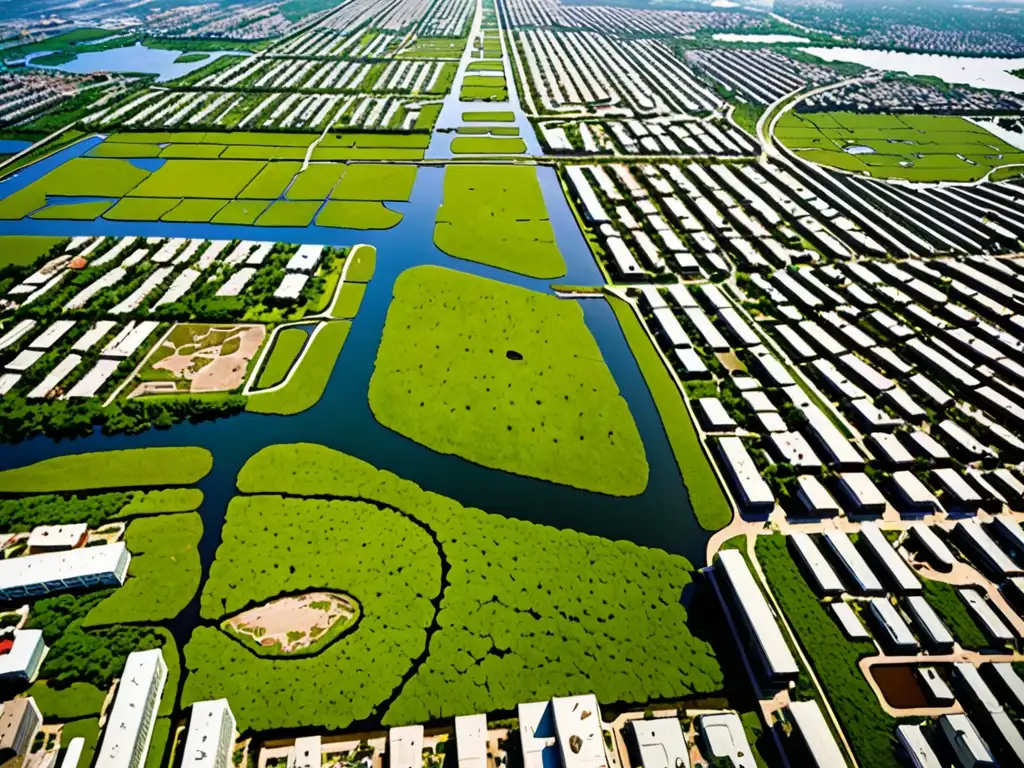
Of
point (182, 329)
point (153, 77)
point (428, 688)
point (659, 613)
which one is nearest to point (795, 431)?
point (659, 613)

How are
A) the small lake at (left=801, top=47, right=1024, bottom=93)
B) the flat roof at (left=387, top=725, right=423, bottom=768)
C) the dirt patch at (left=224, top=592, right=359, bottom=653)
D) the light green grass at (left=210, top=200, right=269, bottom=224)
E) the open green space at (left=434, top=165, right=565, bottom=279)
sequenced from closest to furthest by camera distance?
the flat roof at (left=387, top=725, right=423, bottom=768)
the dirt patch at (left=224, top=592, right=359, bottom=653)
the open green space at (left=434, top=165, right=565, bottom=279)
the light green grass at (left=210, top=200, right=269, bottom=224)
the small lake at (left=801, top=47, right=1024, bottom=93)

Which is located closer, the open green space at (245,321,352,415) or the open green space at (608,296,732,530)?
the open green space at (608,296,732,530)

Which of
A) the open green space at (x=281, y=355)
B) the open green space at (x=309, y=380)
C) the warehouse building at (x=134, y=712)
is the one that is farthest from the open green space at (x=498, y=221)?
the warehouse building at (x=134, y=712)

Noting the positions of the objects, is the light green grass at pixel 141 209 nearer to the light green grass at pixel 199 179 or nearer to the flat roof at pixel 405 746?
the light green grass at pixel 199 179

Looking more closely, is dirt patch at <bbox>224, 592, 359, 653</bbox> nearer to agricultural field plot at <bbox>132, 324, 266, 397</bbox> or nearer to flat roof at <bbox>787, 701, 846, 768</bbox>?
agricultural field plot at <bbox>132, 324, 266, 397</bbox>

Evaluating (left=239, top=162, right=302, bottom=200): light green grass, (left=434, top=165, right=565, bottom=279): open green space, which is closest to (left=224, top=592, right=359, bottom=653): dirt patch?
(left=434, top=165, right=565, bottom=279): open green space

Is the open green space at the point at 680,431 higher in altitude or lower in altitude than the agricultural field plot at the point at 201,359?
lower
